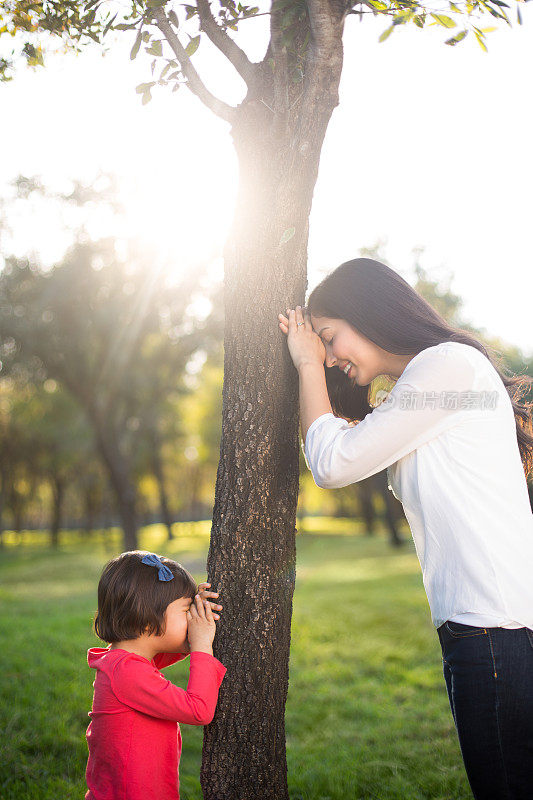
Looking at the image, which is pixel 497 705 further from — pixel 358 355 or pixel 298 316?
pixel 298 316

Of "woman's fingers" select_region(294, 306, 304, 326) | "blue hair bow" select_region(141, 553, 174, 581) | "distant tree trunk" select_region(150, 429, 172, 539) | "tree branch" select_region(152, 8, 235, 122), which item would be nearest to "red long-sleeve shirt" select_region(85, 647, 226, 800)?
"blue hair bow" select_region(141, 553, 174, 581)

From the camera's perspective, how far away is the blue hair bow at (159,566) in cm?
251

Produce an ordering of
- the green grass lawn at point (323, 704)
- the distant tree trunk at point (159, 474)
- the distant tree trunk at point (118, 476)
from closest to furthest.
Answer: the green grass lawn at point (323, 704)
the distant tree trunk at point (118, 476)
the distant tree trunk at point (159, 474)

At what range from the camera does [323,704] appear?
5988mm

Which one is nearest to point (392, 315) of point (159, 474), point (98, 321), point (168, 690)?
point (168, 690)

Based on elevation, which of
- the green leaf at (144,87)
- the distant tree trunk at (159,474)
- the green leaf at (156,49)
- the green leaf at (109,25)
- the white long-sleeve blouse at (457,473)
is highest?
the green leaf at (109,25)

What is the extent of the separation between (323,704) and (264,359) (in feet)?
14.8

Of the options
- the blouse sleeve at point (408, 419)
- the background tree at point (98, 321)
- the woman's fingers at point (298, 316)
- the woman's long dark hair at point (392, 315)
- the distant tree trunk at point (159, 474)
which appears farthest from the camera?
the distant tree trunk at point (159, 474)

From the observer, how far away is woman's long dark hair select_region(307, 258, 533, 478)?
7.52ft

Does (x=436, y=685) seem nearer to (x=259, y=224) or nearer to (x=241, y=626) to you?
(x=241, y=626)

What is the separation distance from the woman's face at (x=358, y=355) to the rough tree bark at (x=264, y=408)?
281mm

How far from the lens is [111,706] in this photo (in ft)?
7.98

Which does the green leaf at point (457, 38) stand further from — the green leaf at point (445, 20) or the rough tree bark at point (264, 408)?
the rough tree bark at point (264, 408)

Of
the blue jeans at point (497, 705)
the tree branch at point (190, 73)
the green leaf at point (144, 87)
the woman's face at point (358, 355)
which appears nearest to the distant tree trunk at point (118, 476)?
the green leaf at point (144, 87)
